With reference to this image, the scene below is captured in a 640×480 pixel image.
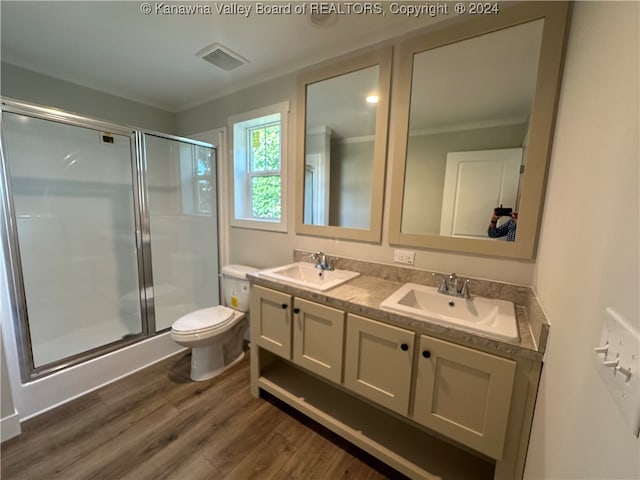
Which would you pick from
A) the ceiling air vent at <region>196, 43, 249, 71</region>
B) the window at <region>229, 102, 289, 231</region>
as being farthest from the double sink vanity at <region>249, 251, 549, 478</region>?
the ceiling air vent at <region>196, 43, 249, 71</region>

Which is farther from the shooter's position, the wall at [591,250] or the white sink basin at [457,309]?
the white sink basin at [457,309]

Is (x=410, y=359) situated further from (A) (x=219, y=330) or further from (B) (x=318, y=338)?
(A) (x=219, y=330)

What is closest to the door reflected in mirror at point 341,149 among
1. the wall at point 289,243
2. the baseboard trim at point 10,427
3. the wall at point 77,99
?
the wall at point 289,243

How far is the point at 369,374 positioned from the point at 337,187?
121 centimetres

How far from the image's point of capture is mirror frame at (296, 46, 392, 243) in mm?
1625

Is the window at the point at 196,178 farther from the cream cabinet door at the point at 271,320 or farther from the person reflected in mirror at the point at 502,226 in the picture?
the person reflected in mirror at the point at 502,226

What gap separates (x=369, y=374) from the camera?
4.34 ft

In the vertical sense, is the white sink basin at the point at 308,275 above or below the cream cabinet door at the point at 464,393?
above

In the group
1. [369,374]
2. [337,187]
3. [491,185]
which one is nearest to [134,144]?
[337,187]

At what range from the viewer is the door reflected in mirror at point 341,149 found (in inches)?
68.5

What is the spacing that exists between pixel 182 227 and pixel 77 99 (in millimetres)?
1373

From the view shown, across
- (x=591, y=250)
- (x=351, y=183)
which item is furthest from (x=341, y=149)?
(x=591, y=250)

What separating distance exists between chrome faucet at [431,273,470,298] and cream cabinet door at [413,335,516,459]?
16.6 inches

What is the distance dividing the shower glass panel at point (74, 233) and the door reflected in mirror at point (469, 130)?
2.24 meters
